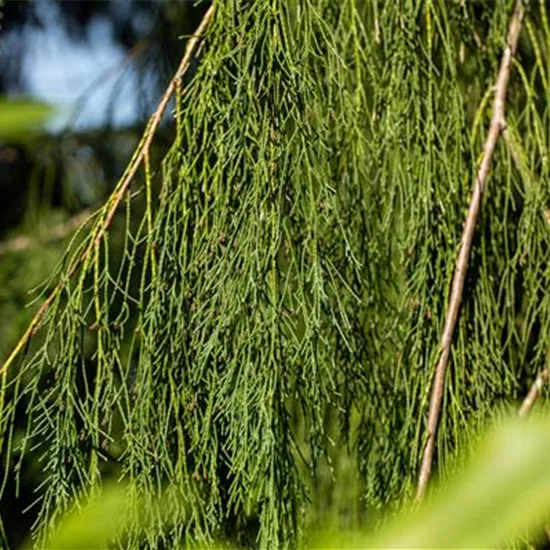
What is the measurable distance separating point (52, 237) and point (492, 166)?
1.43 meters

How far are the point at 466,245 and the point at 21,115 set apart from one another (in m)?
0.88

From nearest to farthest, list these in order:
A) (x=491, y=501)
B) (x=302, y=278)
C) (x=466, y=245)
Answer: (x=491, y=501)
(x=302, y=278)
(x=466, y=245)

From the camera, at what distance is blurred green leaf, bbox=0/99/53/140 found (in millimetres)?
335

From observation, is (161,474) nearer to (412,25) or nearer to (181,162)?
(181,162)

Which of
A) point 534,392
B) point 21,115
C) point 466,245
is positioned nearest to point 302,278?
point 466,245

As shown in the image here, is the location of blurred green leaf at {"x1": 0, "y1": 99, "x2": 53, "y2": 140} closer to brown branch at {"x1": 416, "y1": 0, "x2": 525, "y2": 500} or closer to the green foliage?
the green foliage

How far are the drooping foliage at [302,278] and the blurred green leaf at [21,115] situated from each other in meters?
0.66

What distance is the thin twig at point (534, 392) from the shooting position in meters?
1.20

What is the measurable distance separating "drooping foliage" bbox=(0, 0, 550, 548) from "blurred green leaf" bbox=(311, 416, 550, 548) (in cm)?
70

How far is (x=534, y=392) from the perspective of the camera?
1.23m

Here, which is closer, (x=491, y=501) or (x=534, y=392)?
(x=491, y=501)

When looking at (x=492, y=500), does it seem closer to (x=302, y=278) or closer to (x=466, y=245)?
(x=302, y=278)

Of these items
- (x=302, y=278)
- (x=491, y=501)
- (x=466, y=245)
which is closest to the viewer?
(x=491, y=501)

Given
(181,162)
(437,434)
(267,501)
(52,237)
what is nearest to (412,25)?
(181,162)
